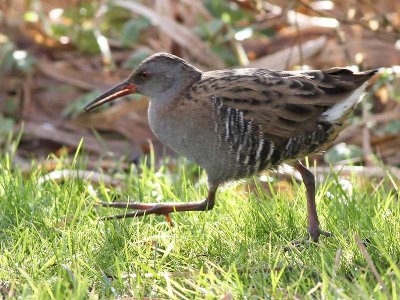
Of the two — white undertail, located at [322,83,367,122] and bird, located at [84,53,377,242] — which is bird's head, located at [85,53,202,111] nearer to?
bird, located at [84,53,377,242]

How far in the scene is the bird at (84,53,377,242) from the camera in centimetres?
452

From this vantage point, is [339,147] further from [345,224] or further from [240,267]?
[240,267]

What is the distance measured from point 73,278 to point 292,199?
1575 millimetres

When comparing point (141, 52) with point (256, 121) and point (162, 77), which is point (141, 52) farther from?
point (256, 121)

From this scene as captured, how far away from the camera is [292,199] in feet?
16.3

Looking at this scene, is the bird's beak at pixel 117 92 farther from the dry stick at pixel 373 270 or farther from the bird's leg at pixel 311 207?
the dry stick at pixel 373 270

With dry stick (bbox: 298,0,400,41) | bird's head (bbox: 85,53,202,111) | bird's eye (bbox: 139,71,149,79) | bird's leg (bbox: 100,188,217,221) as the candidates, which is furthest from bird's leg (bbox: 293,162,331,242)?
dry stick (bbox: 298,0,400,41)

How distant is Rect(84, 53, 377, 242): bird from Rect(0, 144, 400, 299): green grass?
0.16m

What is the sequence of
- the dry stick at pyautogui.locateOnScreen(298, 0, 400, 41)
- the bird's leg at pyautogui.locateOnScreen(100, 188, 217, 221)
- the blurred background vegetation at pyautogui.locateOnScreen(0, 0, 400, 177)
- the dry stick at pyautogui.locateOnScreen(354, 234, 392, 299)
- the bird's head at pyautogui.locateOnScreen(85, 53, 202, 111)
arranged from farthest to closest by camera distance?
the blurred background vegetation at pyautogui.locateOnScreen(0, 0, 400, 177), the dry stick at pyautogui.locateOnScreen(298, 0, 400, 41), the bird's head at pyautogui.locateOnScreen(85, 53, 202, 111), the bird's leg at pyautogui.locateOnScreen(100, 188, 217, 221), the dry stick at pyautogui.locateOnScreen(354, 234, 392, 299)

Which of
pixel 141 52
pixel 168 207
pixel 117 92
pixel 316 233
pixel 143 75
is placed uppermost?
pixel 143 75

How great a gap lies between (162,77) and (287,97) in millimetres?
764

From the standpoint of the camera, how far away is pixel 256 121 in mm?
4512

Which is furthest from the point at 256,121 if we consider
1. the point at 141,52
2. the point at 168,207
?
the point at 141,52

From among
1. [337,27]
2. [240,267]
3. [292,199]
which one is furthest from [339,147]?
[240,267]
